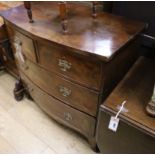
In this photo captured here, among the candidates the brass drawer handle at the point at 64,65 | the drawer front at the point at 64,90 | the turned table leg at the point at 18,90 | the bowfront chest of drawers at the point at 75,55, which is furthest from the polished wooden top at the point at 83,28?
the turned table leg at the point at 18,90

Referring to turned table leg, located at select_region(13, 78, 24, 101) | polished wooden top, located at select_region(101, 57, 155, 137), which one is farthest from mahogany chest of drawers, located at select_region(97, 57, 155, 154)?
turned table leg, located at select_region(13, 78, 24, 101)

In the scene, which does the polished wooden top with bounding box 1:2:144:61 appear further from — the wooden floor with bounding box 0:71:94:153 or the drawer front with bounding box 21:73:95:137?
the wooden floor with bounding box 0:71:94:153

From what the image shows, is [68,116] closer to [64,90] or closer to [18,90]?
[64,90]

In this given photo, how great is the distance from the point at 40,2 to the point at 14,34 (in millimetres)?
343

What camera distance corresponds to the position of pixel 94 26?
1.07 meters

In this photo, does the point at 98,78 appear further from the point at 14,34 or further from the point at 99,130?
the point at 14,34

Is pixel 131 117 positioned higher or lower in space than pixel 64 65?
lower

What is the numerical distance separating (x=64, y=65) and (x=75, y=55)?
0.13 meters

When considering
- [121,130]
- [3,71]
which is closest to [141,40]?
[121,130]

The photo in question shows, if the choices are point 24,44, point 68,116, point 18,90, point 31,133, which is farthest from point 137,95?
point 18,90

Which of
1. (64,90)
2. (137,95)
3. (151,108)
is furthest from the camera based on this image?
(64,90)

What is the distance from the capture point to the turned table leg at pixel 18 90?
1.69 metres

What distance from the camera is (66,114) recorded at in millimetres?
1275

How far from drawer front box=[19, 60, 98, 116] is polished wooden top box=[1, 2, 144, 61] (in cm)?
26
